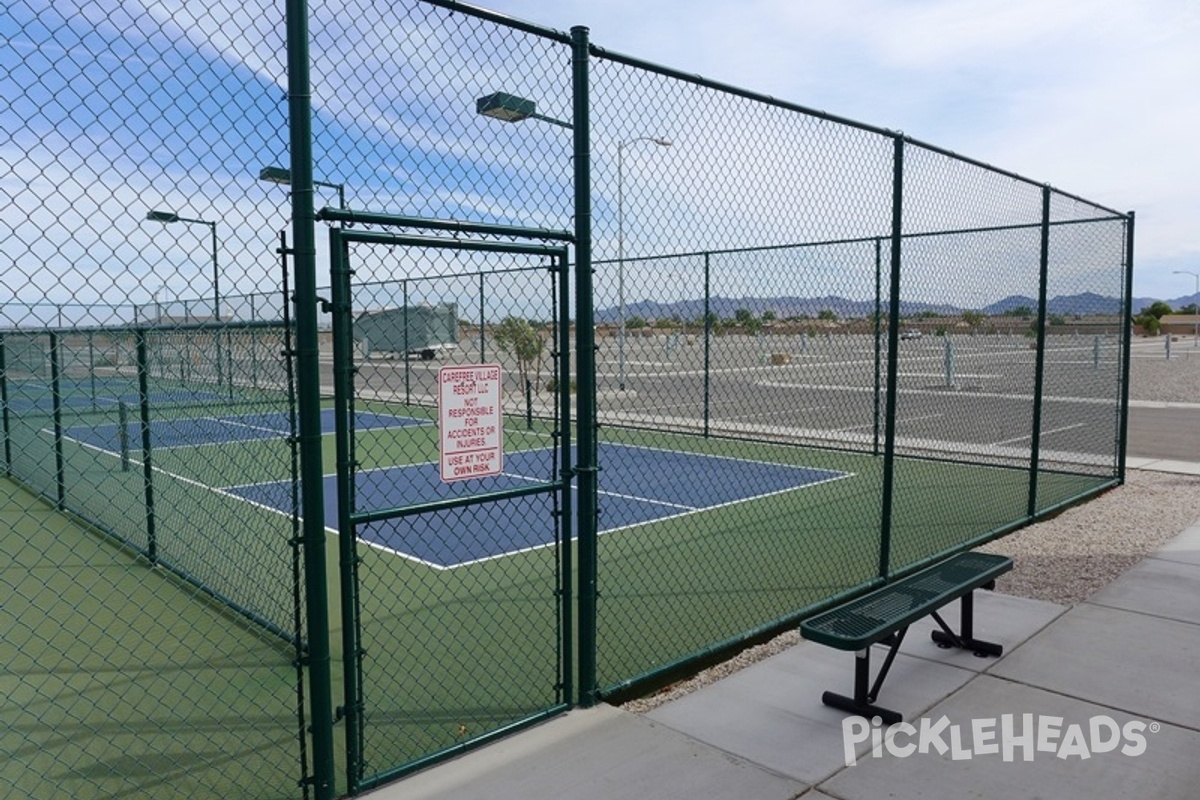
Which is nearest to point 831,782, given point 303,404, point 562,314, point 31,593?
point 562,314

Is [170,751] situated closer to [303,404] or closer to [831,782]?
[303,404]

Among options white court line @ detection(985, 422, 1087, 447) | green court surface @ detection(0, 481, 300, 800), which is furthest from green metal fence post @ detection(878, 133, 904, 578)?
white court line @ detection(985, 422, 1087, 447)

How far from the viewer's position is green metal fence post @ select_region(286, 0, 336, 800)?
3137 millimetres

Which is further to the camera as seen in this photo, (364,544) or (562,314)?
(364,544)

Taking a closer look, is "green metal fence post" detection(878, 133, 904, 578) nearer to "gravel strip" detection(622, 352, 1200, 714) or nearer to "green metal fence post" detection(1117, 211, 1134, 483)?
"gravel strip" detection(622, 352, 1200, 714)

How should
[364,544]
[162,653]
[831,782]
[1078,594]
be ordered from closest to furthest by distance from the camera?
1. [831,782]
2. [162,653]
3. [1078,594]
4. [364,544]

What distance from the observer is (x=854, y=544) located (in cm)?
775

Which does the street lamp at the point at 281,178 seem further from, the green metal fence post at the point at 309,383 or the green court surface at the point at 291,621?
the green court surface at the point at 291,621

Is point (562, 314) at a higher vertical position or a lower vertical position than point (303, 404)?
higher

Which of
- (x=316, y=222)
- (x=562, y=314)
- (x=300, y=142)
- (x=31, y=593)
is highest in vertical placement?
(x=300, y=142)

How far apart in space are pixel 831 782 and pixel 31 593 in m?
6.00

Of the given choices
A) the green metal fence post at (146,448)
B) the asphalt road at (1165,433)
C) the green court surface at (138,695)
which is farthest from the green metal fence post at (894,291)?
the asphalt road at (1165,433)

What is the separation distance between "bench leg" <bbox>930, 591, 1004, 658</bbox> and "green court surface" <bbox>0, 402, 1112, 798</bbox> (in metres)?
1.00

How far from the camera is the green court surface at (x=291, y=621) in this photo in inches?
156
